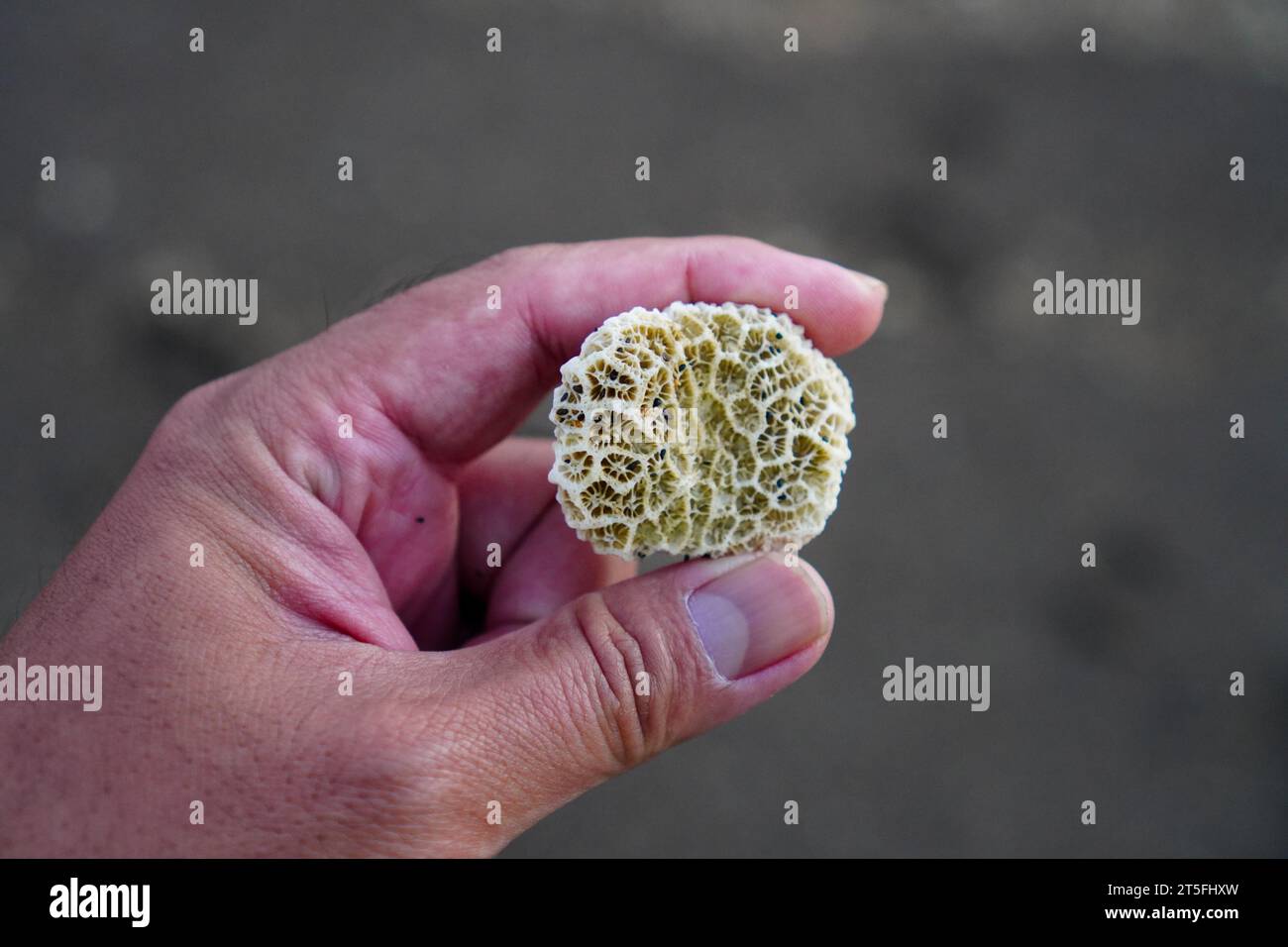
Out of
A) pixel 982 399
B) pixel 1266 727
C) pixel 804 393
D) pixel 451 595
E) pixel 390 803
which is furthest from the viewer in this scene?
pixel 982 399

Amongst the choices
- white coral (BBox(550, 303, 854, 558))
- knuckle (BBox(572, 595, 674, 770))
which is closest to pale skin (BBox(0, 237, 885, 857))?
knuckle (BBox(572, 595, 674, 770))

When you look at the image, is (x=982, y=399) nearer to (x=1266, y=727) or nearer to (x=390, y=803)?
(x=1266, y=727)

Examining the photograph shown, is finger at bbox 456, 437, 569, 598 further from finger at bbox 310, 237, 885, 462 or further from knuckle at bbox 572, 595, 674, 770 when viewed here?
knuckle at bbox 572, 595, 674, 770

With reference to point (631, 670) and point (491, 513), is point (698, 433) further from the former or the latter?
point (491, 513)

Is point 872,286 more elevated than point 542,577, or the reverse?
point 872,286

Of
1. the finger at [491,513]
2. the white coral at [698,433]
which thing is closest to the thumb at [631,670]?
the white coral at [698,433]

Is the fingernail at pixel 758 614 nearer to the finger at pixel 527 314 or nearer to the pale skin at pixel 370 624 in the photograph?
the pale skin at pixel 370 624

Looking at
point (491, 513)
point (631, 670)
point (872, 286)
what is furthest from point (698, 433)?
point (491, 513)

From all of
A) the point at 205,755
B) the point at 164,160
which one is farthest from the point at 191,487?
the point at 164,160
